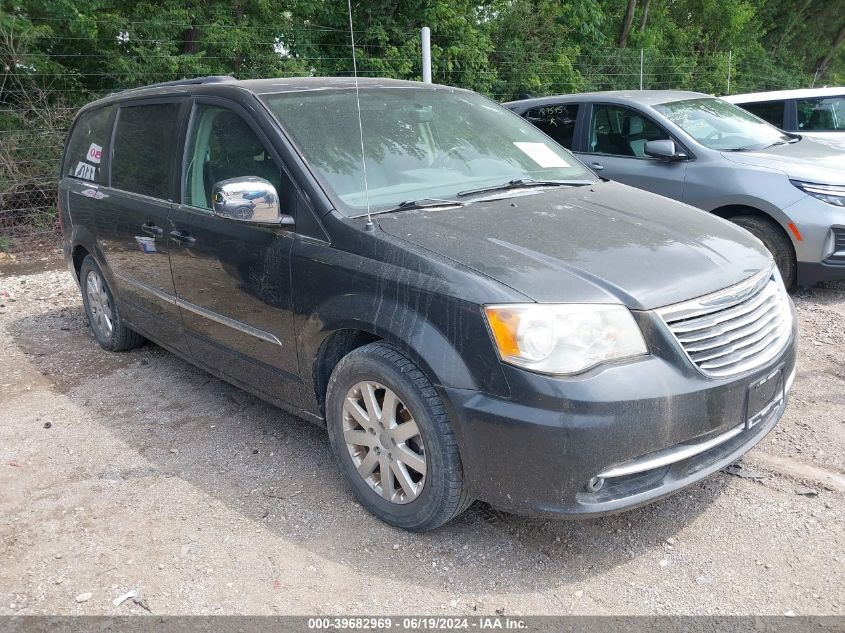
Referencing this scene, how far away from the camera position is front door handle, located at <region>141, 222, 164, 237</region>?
4.21m

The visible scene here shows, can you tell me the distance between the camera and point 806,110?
8828 mm

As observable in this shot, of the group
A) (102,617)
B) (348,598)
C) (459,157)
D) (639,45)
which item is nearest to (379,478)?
(348,598)

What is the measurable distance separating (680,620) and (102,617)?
201cm

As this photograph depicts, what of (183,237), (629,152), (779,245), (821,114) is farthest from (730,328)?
(821,114)

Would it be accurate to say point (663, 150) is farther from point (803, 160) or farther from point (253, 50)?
point (253, 50)

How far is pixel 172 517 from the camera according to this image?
334 centimetres

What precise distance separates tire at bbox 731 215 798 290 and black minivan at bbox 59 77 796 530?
2370 millimetres

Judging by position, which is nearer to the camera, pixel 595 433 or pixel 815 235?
pixel 595 433

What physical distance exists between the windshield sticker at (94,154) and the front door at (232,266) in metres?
1.40

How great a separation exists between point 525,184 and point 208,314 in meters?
1.75

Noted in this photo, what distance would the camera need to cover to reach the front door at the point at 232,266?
347cm

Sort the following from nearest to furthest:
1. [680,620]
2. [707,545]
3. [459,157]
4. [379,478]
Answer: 1. [680,620]
2. [707,545]
3. [379,478]
4. [459,157]

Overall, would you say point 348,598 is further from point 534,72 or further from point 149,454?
point 534,72

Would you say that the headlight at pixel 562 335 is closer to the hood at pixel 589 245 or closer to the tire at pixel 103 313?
the hood at pixel 589 245
